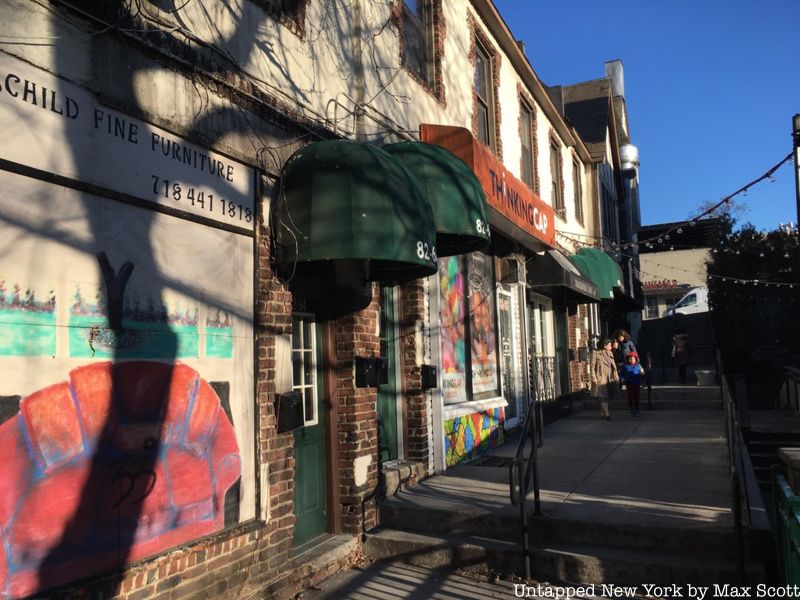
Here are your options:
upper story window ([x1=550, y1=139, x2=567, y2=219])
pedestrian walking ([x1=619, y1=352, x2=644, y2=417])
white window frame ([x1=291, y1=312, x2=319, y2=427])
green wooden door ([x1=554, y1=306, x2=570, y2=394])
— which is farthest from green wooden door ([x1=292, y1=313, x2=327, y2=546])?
upper story window ([x1=550, y1=139, x2=567, y2=219])

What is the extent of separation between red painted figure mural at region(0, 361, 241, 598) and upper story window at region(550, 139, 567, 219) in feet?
40.4

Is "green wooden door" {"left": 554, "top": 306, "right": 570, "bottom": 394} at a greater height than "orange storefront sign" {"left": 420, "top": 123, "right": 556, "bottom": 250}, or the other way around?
"orange storefront sign" {"left": 420, "top": 123, "right": 556, "bottom": 250}

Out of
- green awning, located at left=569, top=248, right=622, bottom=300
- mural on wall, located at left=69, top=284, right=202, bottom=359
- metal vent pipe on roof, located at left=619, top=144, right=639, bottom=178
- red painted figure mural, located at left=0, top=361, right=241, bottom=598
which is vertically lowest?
red painted figure mural, located at left=0, top=361, right=241, bottom=598

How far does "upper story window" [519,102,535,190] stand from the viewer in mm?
13250

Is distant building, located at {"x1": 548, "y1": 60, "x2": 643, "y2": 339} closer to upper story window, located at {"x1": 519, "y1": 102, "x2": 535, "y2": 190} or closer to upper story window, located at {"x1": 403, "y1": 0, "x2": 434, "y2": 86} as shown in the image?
upper story window, located at {"x1": 519, "y1": 102, "x2": 535, "y2": 190}

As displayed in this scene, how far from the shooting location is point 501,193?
8852 mm

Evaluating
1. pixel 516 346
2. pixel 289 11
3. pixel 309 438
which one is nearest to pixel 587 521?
pixel 309 438

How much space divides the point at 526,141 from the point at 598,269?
409cm

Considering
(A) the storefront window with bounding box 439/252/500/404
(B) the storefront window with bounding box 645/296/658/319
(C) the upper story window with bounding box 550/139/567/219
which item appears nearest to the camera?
(A) the storefront window with bounding box 439/252/500/404

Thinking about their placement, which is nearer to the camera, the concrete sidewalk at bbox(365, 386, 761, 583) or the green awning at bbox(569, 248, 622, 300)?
the concrete sidewalk at bbox(365, 386, 761, 583)

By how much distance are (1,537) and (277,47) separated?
14.2ft

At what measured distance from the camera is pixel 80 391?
377 centimetres

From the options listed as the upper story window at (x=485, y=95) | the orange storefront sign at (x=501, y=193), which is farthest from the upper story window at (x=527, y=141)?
the orange storefront sign at (x=501, y=193)

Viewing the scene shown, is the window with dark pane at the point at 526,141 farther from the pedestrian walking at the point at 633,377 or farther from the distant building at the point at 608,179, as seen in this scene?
the pedestrian walking at the point at 633,377
